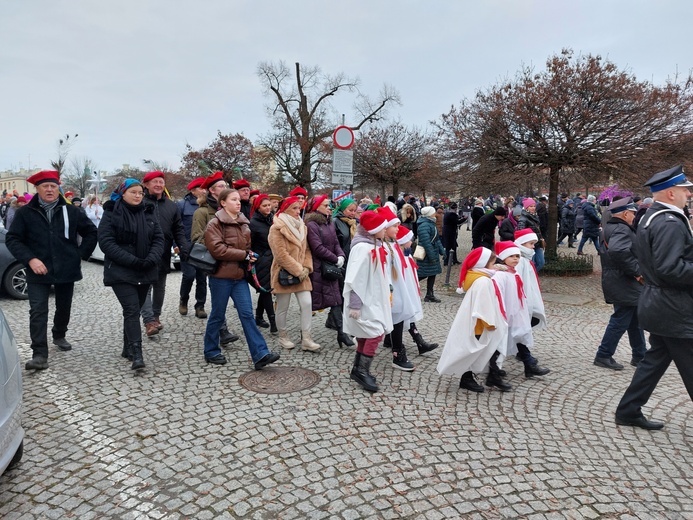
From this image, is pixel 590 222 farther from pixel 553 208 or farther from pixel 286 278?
pixel 286 278

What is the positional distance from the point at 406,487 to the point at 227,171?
31.0m

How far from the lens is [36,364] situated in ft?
16.1

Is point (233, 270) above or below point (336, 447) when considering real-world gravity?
above

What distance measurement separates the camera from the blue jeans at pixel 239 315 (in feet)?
16.0

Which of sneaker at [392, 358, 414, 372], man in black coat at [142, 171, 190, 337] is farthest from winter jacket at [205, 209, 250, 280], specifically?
sneaker at [392, 358, 414, 372]

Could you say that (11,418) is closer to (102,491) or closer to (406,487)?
(102,491)

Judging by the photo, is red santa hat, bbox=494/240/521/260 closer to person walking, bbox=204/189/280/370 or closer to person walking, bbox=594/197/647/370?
person walking, bbox=594/197/647/370

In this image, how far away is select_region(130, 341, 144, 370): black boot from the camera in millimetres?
4859

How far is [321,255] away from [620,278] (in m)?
3.45

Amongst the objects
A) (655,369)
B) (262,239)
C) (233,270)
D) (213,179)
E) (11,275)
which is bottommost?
(11,275)

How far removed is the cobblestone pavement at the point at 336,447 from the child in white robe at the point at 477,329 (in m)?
0.28

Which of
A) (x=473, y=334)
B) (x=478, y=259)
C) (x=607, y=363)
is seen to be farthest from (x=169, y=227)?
(x=607, y=363)

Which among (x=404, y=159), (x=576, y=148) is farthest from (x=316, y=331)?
(x=404, y=159)

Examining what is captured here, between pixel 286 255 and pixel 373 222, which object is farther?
pixel 286 255
